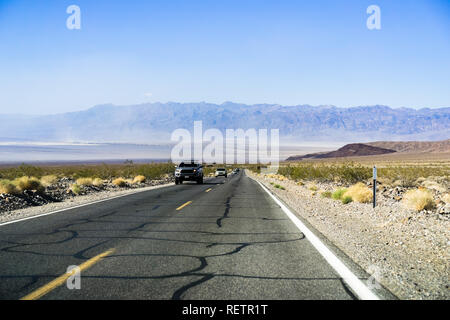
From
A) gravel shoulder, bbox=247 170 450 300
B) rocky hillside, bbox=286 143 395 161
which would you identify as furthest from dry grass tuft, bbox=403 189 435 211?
rocky hillside, bbox=286 143 395 161

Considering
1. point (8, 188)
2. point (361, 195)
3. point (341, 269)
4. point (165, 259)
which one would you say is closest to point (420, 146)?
point (361, 195)

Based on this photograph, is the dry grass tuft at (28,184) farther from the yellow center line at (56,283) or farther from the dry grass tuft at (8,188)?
the yellow center line at (56,283)

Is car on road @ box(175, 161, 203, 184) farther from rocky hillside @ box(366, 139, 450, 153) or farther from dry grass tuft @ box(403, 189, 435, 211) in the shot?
rocky hillside @ box(366, 139, 450, 153)

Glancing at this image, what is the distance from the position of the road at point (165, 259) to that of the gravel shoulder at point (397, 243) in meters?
0.72

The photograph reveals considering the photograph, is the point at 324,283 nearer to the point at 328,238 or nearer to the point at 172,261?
the point at 172,261

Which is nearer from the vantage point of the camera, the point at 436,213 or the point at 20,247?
the point at 20,247

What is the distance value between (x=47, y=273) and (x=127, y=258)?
1229mm

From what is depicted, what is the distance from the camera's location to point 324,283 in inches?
198

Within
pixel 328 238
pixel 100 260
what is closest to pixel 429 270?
pixel 328 238

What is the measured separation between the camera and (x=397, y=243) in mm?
7816

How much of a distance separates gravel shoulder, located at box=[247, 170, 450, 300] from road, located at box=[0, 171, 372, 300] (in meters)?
0.72

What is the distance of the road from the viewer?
470cm

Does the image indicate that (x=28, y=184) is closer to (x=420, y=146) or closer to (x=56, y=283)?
(x=56, y=283)

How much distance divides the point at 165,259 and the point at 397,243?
468 cm
